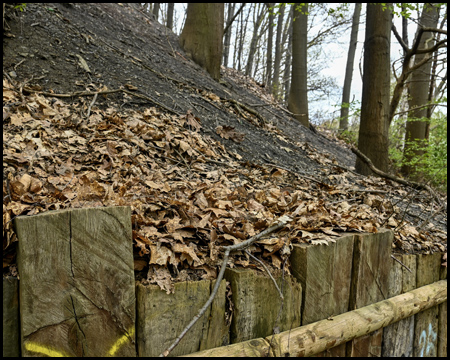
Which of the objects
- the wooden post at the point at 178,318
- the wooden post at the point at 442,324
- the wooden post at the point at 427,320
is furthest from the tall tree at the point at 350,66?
the wooden post at the point at 178,318

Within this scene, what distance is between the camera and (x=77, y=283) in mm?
1278

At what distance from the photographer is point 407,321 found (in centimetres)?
243

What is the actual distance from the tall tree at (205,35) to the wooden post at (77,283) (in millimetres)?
6351

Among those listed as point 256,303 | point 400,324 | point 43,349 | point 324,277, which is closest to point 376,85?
point 400,324

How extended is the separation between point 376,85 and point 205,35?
12.9ft

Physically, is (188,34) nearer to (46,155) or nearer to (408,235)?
(46,155)

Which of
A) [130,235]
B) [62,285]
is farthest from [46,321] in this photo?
[130,235]

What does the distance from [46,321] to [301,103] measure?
8486mm

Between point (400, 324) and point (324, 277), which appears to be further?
point (400, 324)

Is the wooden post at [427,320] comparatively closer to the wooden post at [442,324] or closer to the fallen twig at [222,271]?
the wooden post at [442,324]

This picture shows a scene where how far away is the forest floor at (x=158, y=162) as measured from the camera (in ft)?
5.72

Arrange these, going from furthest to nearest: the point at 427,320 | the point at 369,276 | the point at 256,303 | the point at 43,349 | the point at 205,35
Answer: the point at 205,35
the point at 427,320
the point at 369,276
the point at 256,303
the point at 43,349

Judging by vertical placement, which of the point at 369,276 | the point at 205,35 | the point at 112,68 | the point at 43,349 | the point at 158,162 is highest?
the point at 205,35

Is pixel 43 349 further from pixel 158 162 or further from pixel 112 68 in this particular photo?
pixel 112 68
